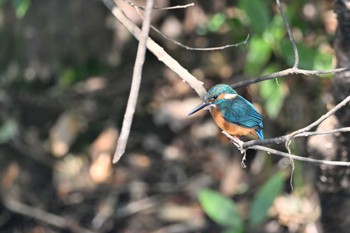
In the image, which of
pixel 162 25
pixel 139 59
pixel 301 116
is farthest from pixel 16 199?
pixel 139 59

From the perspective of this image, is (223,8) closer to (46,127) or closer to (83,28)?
(83,28)

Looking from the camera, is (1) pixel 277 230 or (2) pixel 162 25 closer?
(1) pixel 277 230

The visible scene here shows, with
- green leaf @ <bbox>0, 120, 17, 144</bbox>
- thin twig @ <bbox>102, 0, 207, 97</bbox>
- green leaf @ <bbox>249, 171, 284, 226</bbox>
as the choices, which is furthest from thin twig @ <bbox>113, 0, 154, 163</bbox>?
green leaf @ <bbox>0, 120, 17, 144</bbox>

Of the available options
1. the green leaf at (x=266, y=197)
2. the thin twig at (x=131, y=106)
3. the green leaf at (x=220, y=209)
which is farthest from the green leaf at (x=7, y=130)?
the thin twig at (x=131, y=106)

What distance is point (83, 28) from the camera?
528 centimetres

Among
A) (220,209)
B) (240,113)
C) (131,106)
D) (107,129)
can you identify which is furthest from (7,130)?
(131,106)

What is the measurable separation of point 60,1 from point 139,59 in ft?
11.1

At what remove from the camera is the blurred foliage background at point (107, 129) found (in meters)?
4.75

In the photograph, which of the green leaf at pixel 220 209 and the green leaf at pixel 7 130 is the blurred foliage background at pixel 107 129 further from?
the green leaf at pixel 220 209

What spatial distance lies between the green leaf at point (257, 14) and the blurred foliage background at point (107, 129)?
75 cm

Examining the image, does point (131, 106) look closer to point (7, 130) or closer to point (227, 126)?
point (227, 126)

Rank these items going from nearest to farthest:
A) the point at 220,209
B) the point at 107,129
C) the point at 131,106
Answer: the point at 131,106
the point at 220,209
the point at 107,129

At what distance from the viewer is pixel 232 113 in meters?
2.70

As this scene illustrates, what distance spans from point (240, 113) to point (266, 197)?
1.19 meters
